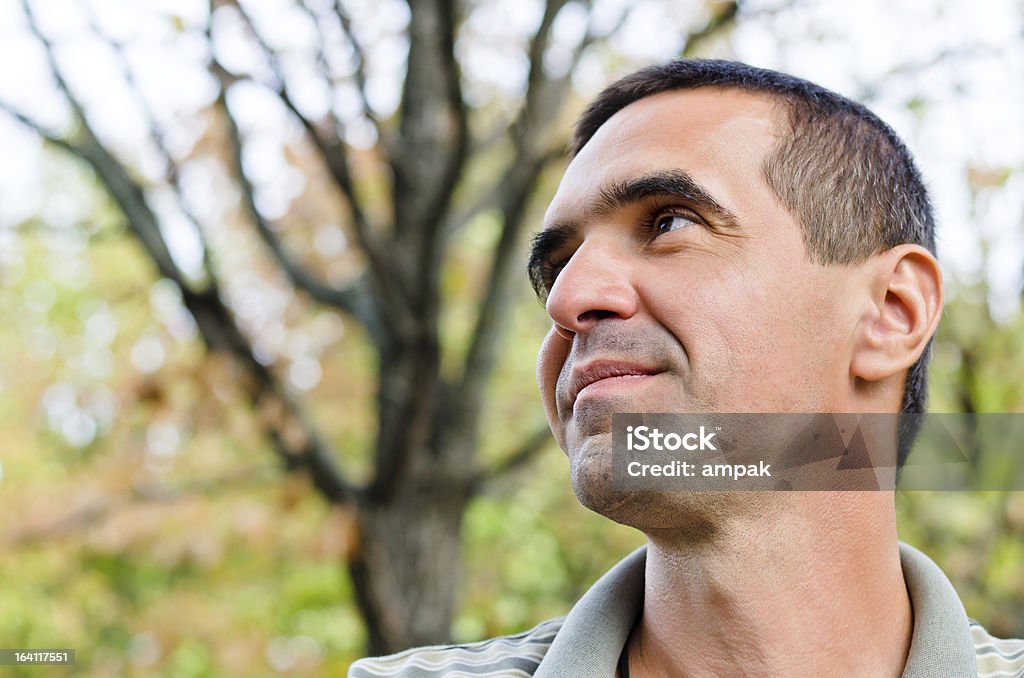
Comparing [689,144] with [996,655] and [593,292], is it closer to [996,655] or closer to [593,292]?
[593,292]

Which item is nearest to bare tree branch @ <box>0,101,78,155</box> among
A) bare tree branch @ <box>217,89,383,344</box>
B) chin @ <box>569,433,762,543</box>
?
bare tree branch @ <box>217,89,383,344</box>

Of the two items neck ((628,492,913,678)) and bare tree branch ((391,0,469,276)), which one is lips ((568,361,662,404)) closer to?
neck ((628,492,913,678))

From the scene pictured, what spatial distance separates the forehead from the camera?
4.95 ft

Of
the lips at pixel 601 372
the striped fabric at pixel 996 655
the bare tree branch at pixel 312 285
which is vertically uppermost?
the bare tree branch at pixel 312 285

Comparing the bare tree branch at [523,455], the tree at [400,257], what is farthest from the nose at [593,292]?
the bare tree branch at [523,455]

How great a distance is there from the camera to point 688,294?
4.64 feet

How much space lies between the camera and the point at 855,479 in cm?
153

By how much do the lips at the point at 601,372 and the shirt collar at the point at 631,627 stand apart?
1.21ft

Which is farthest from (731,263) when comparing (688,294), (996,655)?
(996,655)

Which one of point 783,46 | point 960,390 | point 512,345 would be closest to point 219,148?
point 783,46

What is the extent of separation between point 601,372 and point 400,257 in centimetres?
288

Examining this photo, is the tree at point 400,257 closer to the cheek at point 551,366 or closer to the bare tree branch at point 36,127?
the bare tree branch at point 36,127

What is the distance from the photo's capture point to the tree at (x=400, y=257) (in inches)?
142

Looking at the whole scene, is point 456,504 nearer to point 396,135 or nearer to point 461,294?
point 396,135
